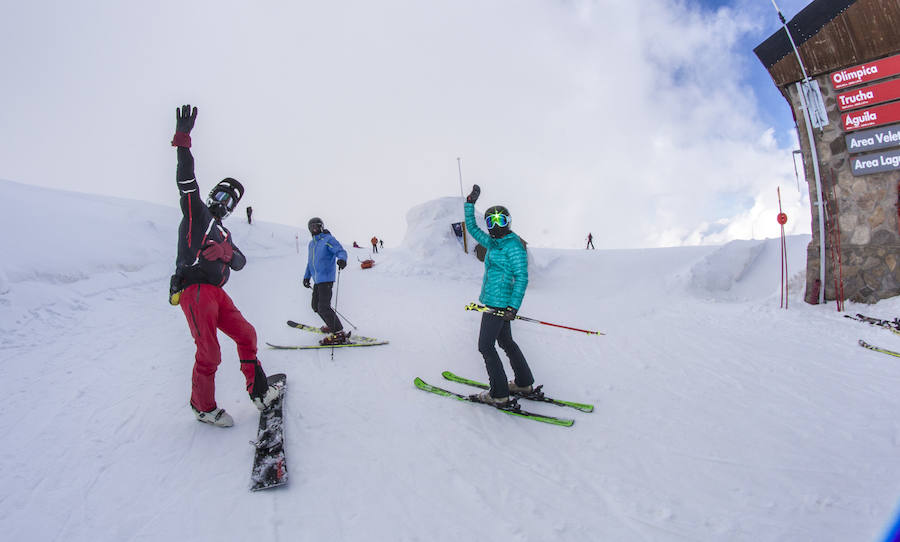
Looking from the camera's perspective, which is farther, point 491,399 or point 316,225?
point 316,225

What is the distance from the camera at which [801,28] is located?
9.55 m

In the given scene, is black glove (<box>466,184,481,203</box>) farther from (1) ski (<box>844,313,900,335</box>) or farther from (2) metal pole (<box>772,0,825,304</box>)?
(2) metal pole (<box>772,0,825,304</box>)

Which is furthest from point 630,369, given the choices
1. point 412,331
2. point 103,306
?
point 103,306

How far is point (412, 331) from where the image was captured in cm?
846

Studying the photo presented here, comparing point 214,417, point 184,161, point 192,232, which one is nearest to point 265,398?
point 214,417

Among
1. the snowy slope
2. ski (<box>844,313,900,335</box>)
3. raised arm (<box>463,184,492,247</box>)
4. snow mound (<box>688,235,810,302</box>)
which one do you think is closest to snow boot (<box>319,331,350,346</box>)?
the snowy slope

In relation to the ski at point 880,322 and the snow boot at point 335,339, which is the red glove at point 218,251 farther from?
the ski at point 880,322

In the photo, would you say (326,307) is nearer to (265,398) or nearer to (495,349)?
(265,398)

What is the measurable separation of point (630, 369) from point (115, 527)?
229 inches

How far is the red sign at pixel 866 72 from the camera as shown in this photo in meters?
8.75

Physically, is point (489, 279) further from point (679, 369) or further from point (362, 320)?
point (362, 320)

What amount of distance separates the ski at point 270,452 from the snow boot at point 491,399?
80.6 inches

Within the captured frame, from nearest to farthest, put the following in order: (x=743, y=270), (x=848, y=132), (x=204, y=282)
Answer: (x=204, y=282), (x=848, y=132), (x=743, y=270)

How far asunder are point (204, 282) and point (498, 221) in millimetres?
2893
